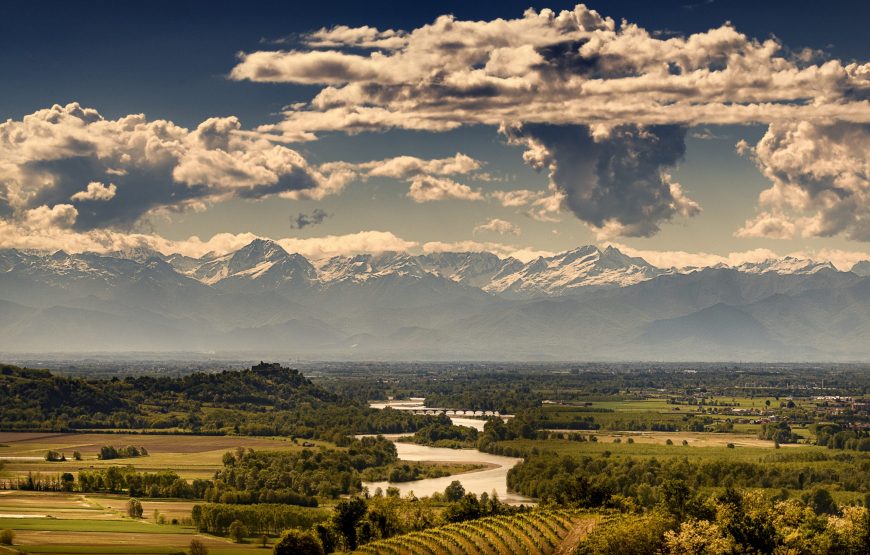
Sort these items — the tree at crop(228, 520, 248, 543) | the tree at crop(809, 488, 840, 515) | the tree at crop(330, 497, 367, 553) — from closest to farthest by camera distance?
the tree at crop(330, 497, 367, 553) < the tree at crop(228, 520, 248, 543) < the tree at crop(809, 488, 840, 515)

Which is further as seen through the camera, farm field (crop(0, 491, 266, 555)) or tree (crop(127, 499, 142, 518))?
tree (crop(127, 499, 142, 518))

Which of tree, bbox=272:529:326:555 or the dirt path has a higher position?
the dirt path

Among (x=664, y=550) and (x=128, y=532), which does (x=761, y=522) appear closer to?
(x=664, y=550)

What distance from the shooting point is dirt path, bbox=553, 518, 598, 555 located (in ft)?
381

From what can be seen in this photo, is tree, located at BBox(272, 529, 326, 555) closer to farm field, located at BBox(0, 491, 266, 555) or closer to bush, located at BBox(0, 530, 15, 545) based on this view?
farm field, located at BBox(0, 491, 266, 555)

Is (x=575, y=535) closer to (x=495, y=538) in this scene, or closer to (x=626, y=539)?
(x=495, y=538)

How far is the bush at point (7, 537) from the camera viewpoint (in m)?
130

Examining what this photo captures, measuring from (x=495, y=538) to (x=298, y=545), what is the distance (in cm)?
2219

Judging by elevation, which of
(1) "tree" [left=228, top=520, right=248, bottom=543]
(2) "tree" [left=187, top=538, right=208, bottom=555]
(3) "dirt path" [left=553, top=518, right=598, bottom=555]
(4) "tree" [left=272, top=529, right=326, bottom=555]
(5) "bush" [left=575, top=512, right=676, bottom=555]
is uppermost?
(5) "bush" [left=575, top=512, right=676, bottom=555]

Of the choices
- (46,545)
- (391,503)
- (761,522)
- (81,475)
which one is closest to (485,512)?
(391,503)

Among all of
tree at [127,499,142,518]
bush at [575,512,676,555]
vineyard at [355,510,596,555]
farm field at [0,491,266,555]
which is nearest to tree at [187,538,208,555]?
farm field at [0,491,266,555]

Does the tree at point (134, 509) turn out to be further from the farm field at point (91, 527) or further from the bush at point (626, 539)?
the bush at point (626, 539)

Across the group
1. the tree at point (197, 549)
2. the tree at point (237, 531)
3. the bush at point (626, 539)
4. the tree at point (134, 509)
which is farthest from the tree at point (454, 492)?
the bush at point (626, 539)

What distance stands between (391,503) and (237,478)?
5979 centimetres
